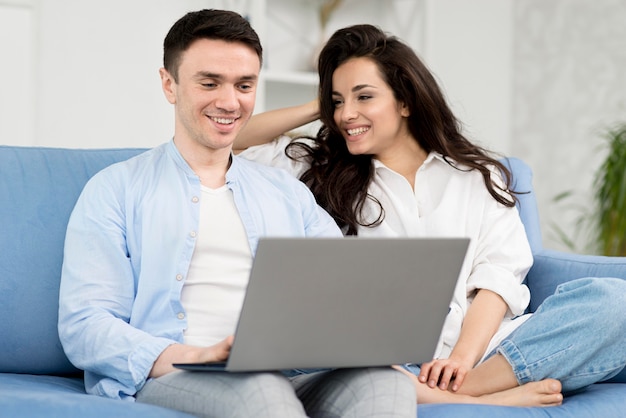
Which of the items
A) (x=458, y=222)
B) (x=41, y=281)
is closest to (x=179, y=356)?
(x=41, y=281)

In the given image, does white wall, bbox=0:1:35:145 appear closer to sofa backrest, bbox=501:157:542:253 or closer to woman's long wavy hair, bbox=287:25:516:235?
woman's long wavy hair, bbox=287:25:516:235

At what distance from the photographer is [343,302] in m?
1.50

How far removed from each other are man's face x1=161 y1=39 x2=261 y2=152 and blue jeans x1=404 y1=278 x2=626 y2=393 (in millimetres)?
791

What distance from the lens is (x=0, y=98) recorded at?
3520 mm

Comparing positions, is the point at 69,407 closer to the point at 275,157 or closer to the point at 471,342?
the point at 471,342

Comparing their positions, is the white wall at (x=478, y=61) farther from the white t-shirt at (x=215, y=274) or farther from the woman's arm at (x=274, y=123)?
the white t-shirt at (x=215, y=274)

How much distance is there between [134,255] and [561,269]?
1150mm

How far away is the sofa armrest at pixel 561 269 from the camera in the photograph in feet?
7.52

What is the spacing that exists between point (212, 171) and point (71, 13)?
6.03 feet

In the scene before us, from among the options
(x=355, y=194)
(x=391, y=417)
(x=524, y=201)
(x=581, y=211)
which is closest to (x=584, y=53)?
(x=581, y=211)

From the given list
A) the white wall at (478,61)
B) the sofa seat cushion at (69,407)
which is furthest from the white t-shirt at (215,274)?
the white wall at (478,61)

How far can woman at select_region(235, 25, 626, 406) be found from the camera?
1.99 m

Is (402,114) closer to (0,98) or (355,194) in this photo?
(355,194)

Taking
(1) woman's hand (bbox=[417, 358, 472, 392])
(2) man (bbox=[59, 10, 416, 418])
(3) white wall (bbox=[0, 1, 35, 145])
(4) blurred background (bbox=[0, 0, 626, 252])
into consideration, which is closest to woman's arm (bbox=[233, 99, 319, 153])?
(2) man (bbox=[59, 10, 416, 418])
